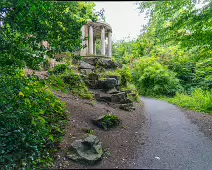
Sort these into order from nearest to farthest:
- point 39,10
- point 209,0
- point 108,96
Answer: point 39,10, point 209,0, point 108,96

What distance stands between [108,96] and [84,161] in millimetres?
4237

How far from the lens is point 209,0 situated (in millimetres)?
Answer: 4008

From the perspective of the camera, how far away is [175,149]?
394 cm

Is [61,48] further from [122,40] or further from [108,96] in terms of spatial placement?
[122,40]

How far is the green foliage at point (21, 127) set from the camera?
7.62ft

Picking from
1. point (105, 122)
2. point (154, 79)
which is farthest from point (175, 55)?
point (105, 122)

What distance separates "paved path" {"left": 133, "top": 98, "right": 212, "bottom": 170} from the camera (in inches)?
130

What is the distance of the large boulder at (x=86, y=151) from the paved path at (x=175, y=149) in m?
0.84

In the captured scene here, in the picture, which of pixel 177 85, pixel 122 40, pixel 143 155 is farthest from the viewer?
pixel 122 40

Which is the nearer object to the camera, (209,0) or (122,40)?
(209,0)

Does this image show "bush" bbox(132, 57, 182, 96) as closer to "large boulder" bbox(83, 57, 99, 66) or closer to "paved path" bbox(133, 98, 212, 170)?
"large boulder" bbox(83, 57, 99, 66)

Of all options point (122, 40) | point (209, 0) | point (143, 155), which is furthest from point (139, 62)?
point (143, 155)

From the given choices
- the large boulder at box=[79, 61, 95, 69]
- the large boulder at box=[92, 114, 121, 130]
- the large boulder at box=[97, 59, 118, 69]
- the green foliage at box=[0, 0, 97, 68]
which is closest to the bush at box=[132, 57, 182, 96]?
the large boulder at box=[97, 59, 118, 69]

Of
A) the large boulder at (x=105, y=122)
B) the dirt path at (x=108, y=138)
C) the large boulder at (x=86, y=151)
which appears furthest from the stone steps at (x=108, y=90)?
the large boulder at (x=86, y=151)
